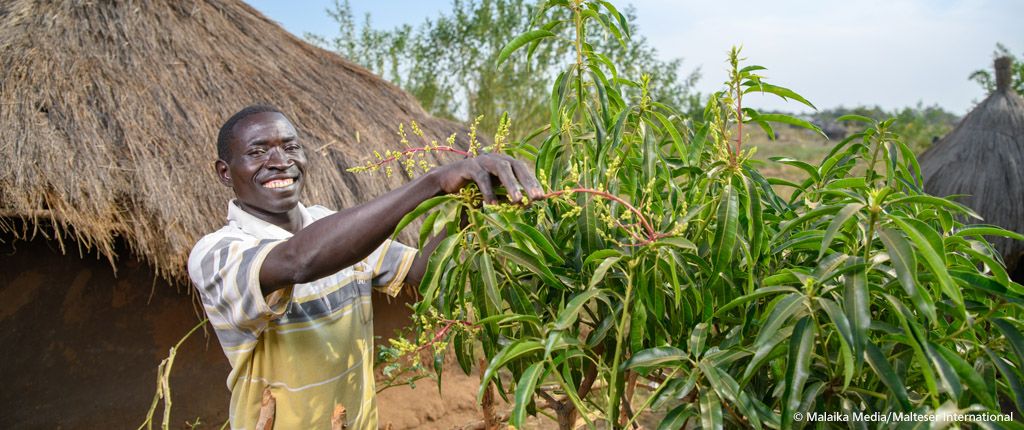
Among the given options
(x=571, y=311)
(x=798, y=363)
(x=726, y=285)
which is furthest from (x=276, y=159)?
(x=798, y=363)

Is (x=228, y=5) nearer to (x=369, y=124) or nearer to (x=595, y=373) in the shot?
(x=369, y=124)

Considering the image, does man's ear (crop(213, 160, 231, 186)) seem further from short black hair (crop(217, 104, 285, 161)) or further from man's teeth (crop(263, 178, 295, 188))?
man's teeth (crop(263, 178, 295, 188))

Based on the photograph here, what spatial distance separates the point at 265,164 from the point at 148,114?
2.28 metres

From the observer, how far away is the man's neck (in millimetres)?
1746

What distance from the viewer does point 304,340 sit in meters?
1.65

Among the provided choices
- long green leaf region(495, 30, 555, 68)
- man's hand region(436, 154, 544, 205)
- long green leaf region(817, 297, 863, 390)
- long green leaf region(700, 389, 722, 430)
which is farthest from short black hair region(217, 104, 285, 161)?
long green leaf region(817, 297, 863, 390)

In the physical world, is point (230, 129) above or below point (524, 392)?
above

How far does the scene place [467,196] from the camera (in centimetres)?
106

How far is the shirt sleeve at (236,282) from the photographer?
1320 mm

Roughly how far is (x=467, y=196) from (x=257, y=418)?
0.99 m

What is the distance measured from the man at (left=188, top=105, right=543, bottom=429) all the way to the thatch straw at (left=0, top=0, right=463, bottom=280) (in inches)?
67.5

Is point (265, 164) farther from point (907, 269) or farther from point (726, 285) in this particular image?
point (907, 269)

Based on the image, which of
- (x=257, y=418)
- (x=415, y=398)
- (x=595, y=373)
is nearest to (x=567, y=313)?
(x=595, y=373)

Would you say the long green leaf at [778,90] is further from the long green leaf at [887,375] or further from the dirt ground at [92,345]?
the dirt ground at [92,345]
